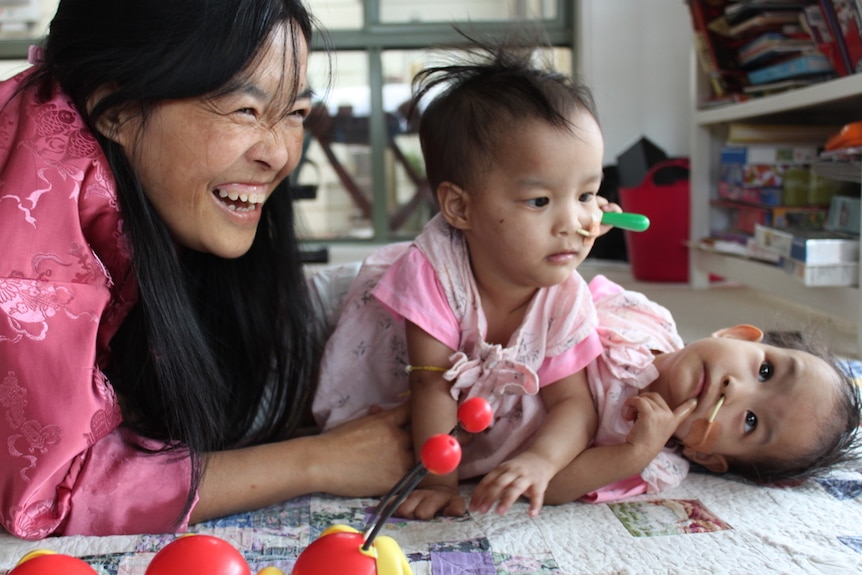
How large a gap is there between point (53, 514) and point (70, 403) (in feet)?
0.43

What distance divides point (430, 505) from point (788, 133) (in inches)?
66.9

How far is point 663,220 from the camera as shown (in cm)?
267

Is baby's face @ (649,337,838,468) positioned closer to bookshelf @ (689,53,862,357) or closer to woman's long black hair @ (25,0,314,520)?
woman's long black hair @ (25,0,314,520)

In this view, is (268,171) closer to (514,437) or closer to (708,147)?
(514,437)

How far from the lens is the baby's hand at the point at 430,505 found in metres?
0.87

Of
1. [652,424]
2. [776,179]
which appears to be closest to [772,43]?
[776,179]

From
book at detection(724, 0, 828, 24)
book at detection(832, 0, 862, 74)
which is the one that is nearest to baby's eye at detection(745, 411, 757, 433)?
book at detection(832, 0, 862, 74)

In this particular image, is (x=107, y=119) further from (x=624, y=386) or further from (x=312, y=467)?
(x=624, y=386)

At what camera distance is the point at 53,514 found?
2.74 ft

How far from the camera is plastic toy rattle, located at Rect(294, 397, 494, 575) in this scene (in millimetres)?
544

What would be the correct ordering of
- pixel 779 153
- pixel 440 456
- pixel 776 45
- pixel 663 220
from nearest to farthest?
pixel 440 456
pixel 776 45
pixel 779 153
pixel 663 220

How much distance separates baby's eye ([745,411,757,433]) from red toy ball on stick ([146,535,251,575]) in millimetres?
593

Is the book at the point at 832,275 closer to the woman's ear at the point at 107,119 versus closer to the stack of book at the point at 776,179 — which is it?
the stack of book at the point at 776,179

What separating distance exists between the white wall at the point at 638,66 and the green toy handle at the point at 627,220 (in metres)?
2.23
